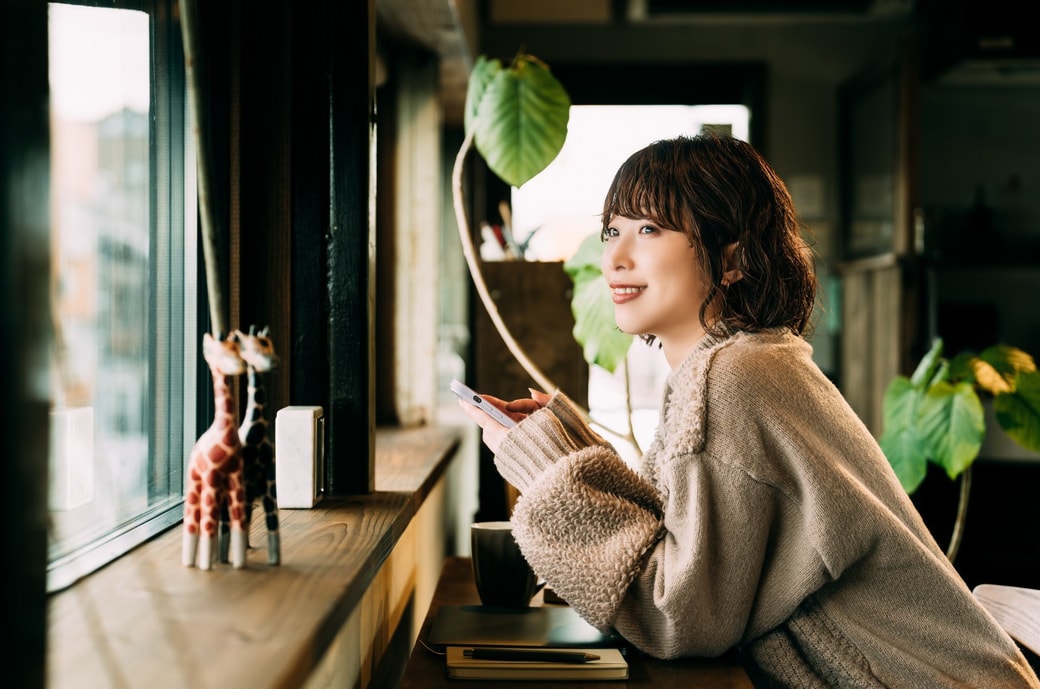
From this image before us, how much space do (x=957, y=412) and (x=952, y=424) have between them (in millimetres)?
29

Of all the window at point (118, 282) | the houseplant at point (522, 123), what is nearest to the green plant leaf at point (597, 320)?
the houseplant at point (522, 123)

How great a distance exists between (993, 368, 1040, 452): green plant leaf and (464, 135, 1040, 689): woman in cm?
114

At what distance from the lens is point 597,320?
1.94 meters

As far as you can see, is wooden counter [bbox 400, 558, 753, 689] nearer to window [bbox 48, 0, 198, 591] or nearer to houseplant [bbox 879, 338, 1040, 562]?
window [bbox 48, 0, 198, 591]

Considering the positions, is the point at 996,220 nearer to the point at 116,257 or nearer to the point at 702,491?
the point at 702,491

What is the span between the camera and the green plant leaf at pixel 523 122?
1833 mm

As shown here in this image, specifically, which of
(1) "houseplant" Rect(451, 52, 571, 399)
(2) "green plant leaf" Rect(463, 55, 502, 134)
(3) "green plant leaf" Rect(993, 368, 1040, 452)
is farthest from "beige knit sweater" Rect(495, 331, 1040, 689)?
(3) "green plant leaf" Rect(993, 368, 1040, 452)

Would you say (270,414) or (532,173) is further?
(532,173)

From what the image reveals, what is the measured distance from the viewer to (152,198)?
111cm

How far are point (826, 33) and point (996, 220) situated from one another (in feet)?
3.14

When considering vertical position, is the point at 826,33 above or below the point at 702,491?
above

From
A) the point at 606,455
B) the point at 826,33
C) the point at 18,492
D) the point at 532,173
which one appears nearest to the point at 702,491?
the point at 606,455

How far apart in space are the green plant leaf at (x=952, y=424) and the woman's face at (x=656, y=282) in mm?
1156

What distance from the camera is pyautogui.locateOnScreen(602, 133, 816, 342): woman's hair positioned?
1.13 meters
